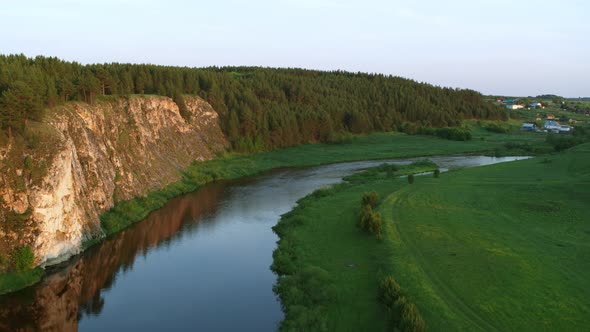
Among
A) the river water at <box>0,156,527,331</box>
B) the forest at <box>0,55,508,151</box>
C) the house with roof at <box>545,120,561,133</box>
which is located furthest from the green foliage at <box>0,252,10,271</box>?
the house with roof at <box>545,120,561,133</box>

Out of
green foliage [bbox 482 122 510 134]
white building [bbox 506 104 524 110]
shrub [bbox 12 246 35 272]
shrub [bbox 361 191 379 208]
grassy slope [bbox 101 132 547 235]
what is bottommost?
grassy slope [bbox 101 132 547 235]

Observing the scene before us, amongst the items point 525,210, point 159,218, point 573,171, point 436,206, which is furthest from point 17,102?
point 573,171

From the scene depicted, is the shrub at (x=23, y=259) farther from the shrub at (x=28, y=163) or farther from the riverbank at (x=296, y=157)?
the shrub at (x=28, y=163)

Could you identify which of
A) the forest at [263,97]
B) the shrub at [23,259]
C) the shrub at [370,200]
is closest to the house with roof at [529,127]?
the forest at [263,97]

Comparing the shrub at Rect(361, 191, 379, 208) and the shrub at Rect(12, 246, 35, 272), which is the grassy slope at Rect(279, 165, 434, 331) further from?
the shrub at Rect(12, 246, 35, 272)

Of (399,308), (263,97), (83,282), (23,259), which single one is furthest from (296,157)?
(399,308)

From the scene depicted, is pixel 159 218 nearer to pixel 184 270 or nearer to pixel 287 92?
pixel 184 270
